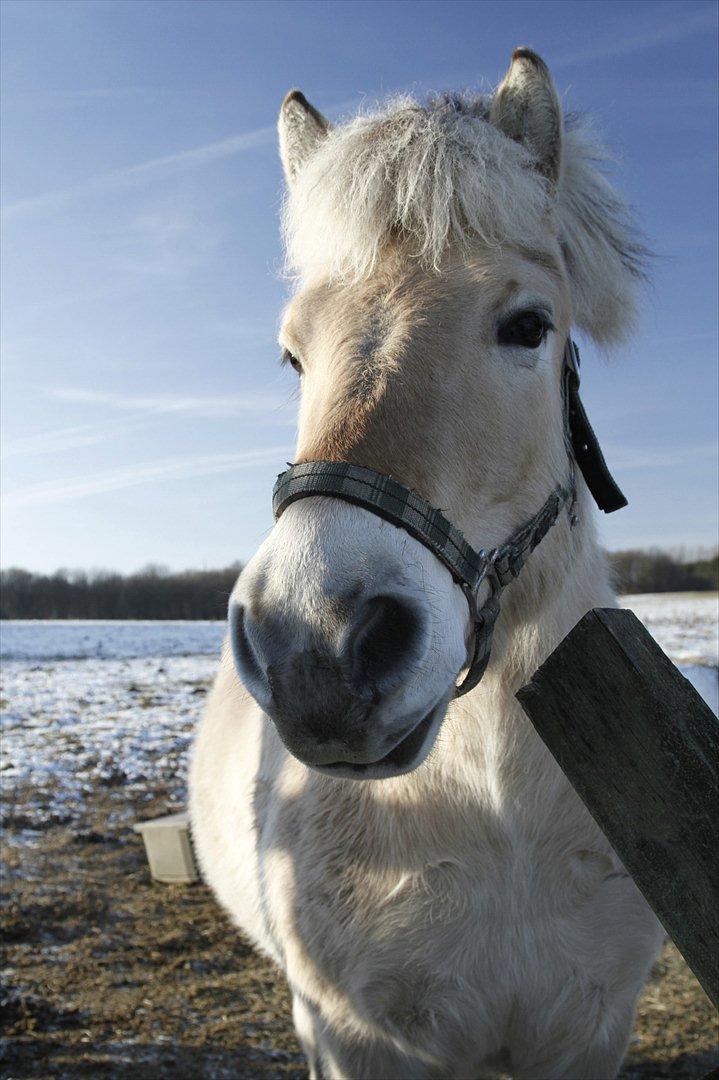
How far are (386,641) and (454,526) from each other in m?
0.34

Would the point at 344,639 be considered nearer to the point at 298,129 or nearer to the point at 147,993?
the point at 298,129

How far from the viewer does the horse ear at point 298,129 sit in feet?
8.57

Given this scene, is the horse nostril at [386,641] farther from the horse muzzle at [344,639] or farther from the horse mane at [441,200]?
the horse mane at [441,200]

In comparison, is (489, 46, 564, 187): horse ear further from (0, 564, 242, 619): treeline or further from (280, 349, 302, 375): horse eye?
(0, 564, 242, 619): treeline

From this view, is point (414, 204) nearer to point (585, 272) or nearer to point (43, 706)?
point (585, 272)

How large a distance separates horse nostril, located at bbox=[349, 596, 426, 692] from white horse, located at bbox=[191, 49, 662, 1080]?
0.04 feet

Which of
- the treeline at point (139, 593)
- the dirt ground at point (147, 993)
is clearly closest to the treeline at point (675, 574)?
the treeline at point (139, 593)

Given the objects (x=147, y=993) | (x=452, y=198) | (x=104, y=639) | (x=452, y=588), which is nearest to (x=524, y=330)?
(x=452, y=198)

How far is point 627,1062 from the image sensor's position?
3.73 meters

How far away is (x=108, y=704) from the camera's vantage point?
11883 mm

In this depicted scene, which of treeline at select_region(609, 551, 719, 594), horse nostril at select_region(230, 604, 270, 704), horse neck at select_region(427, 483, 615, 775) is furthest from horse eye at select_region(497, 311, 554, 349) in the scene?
treeline at select_region(609, 551, 719, 594)

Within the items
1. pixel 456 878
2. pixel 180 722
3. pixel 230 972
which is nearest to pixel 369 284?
pixel 456 878

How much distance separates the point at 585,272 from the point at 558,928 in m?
1.91

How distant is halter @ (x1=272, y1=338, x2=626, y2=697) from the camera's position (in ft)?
4.96
